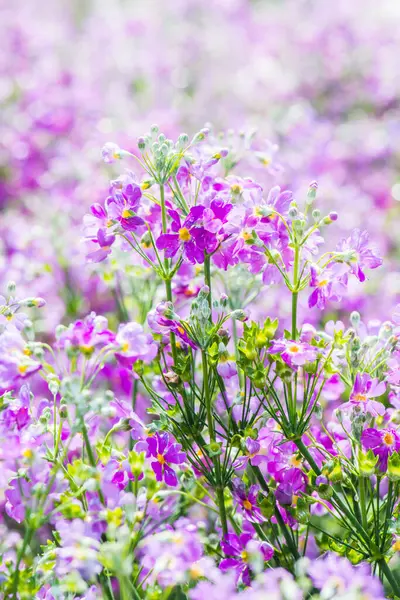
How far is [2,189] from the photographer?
157 inches

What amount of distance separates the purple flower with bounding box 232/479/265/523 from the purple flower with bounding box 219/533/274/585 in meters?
0.05

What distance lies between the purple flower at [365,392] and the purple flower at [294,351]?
114 millimetres

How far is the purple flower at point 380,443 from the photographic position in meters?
1.48

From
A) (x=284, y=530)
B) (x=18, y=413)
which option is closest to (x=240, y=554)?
(x=284, y=530)

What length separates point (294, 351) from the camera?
1452mm

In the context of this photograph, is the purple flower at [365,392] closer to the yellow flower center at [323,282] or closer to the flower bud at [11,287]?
the yellow flower center at [323,282]

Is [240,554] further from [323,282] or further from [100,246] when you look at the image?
[100,246]

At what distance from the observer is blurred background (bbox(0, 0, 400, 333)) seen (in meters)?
2.99

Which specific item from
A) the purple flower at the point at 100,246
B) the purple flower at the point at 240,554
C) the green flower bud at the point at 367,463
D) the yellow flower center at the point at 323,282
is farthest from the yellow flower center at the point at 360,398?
the purple flower at the point at 100,246

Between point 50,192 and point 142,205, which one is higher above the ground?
point 50,192

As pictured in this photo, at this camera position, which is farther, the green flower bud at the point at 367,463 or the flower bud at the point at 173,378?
the flower bud at the point at 173,378

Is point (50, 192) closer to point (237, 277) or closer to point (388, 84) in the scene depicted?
point (237, 277)

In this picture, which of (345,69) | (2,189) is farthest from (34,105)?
(345,69)

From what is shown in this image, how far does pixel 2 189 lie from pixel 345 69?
2.50 metres
